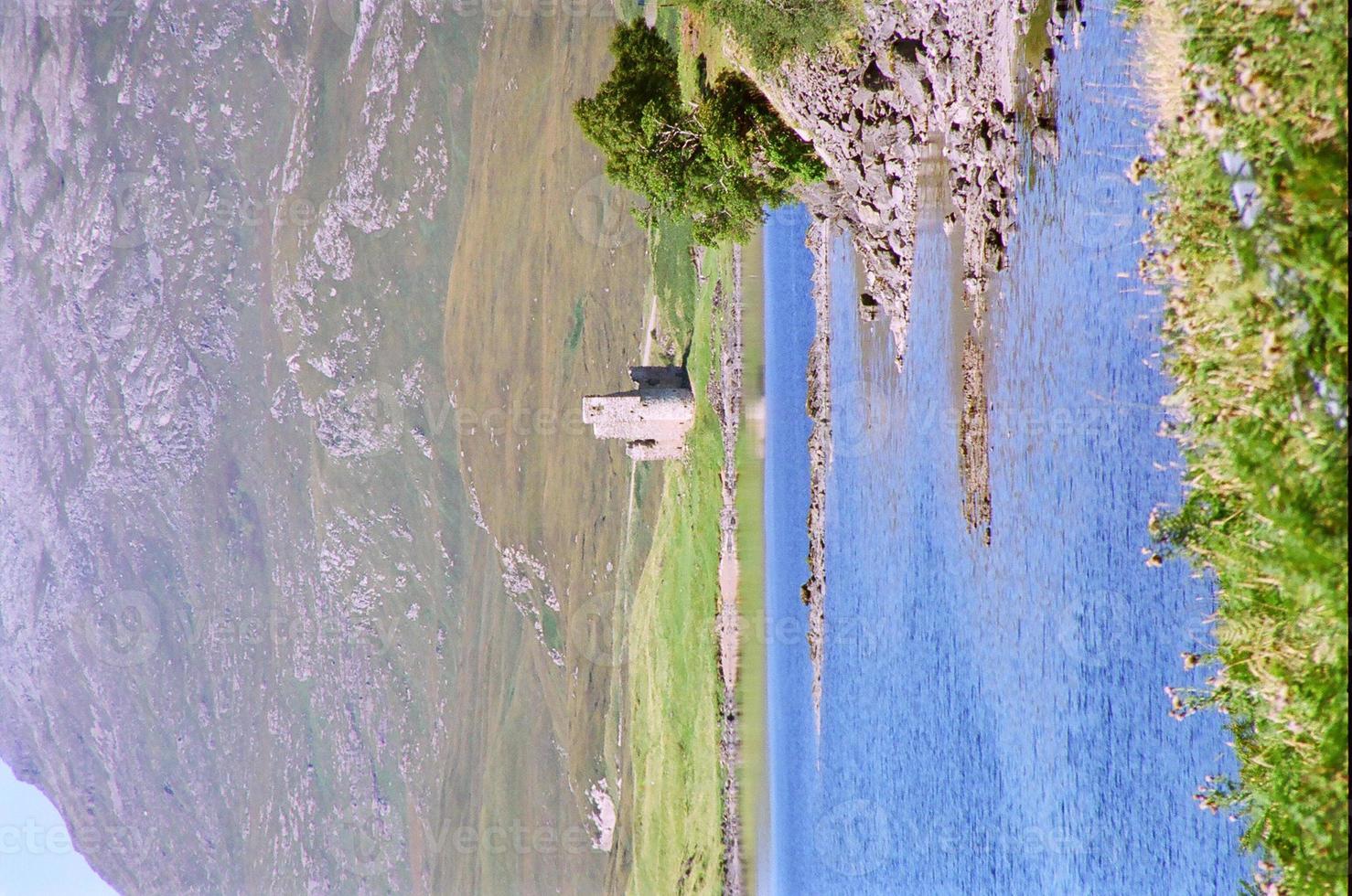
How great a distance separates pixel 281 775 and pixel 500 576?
188 feet

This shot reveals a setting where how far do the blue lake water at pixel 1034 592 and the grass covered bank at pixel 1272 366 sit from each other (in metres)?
4.81

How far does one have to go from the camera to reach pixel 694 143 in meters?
36.2

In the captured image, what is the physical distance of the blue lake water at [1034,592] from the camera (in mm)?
20500

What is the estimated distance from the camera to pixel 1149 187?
20359 millimetres

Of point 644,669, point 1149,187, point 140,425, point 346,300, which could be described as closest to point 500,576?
point 644,669

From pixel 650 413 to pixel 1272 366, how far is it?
37.0m

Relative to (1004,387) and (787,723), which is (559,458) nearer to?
(787,723)
